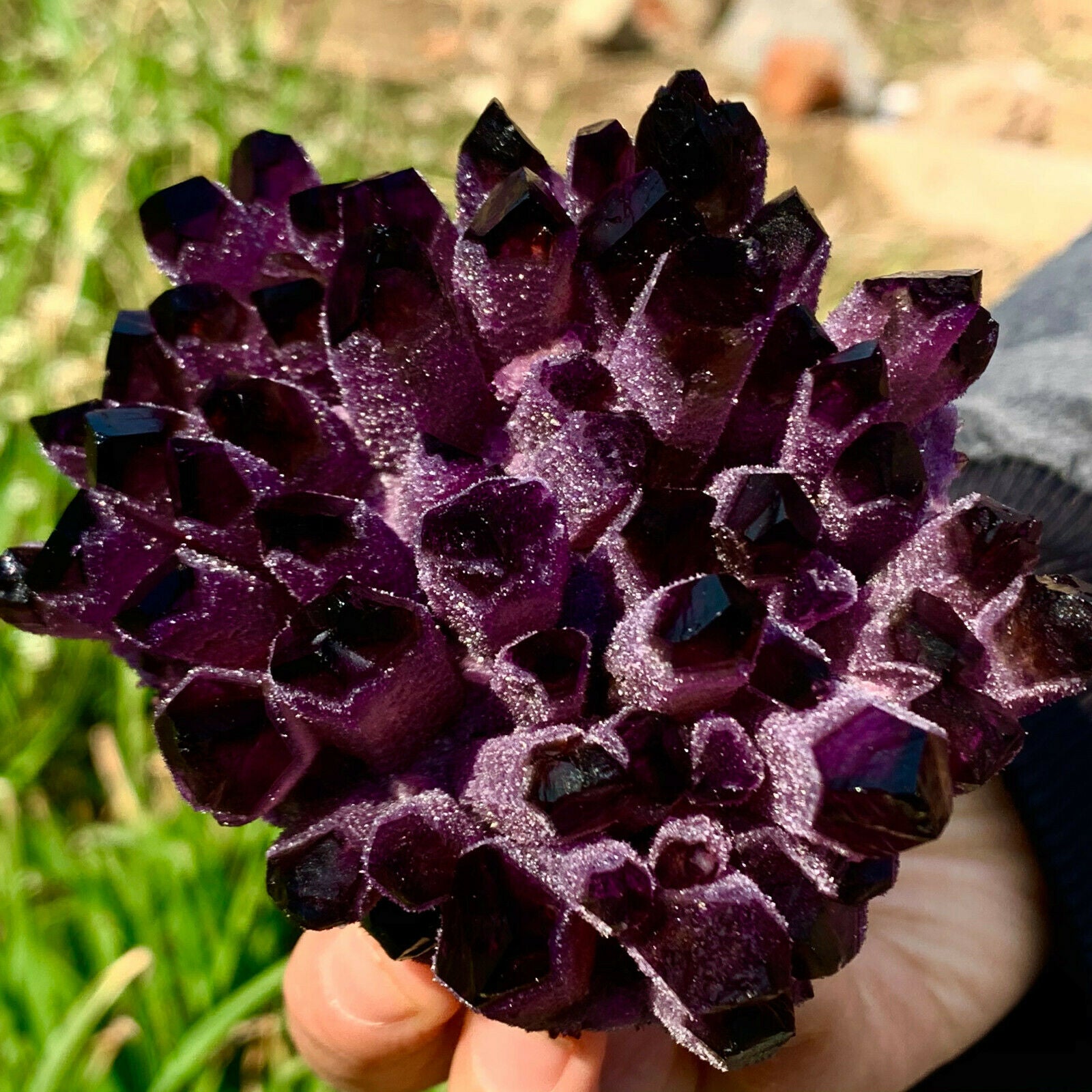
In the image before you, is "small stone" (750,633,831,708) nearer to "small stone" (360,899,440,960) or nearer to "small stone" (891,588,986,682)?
"small stone" (891,588,986,682)

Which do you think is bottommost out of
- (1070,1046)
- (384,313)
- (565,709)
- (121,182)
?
(1070,1046)

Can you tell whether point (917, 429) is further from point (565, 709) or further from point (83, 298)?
point (83, 298)

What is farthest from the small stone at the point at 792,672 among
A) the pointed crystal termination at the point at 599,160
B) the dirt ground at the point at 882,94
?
the dirt ground at the point at 882,94

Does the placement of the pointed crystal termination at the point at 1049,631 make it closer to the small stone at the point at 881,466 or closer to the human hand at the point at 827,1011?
the small stone at the point at 881,466

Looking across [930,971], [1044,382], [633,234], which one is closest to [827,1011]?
[930,971]

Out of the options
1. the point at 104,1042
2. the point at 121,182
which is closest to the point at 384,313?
the point at 104,1042

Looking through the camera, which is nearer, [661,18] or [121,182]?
[121,182]

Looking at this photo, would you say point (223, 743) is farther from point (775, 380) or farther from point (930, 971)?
point (930, 971)
